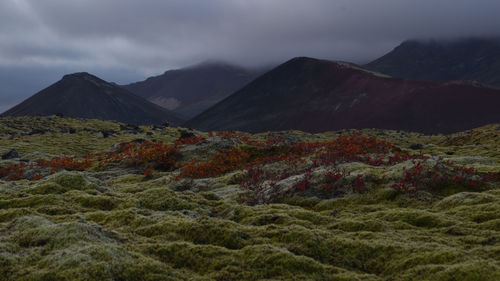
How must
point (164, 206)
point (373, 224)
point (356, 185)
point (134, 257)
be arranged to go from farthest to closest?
point (356, 185) → point (164, 206) → point (373, 224) → point (134, 257)

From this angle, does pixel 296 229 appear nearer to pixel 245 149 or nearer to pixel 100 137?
pixel 245 149

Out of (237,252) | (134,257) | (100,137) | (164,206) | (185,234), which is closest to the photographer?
(134,257)

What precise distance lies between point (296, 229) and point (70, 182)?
1422 cm

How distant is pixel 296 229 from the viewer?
456 inches

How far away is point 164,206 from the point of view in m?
16.4

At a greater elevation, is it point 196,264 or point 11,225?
point 11,225

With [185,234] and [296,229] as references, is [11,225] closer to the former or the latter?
A: [185,234]

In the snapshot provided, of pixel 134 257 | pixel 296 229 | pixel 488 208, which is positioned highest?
pixel 134 257

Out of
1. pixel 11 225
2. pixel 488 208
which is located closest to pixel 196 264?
pixel 11 225

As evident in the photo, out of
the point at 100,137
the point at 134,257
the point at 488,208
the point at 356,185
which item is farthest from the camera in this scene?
the point at 100,137

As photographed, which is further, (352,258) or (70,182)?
(70,182)

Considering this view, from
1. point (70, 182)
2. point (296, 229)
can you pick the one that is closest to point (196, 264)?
point (296, 229)

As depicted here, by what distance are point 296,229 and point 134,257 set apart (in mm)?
5236

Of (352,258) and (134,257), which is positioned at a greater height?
(134,257)
